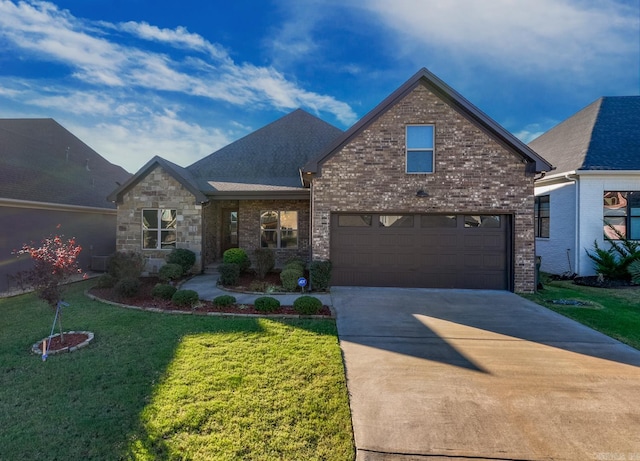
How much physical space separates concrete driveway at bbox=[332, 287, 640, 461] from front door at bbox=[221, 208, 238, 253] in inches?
364

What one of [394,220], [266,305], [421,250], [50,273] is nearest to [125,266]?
[50,273]

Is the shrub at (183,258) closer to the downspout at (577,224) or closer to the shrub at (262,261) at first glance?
the shrub at (262,261)

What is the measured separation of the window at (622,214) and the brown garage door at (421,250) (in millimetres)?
5618

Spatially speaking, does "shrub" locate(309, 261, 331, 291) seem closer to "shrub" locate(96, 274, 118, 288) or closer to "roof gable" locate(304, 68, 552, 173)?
"roof gable" locate(304, 68, 552, 173)

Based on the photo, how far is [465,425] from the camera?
3.12 meters

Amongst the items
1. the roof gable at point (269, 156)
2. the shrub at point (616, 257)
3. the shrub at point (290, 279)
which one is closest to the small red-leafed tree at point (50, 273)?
the shrub at point (290, 279)

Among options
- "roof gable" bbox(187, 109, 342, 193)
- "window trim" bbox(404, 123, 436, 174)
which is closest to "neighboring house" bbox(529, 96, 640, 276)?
"window trim" bbox(404, 123, 436, 174)

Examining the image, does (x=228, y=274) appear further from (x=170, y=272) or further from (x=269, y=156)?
(x=269, y=156)

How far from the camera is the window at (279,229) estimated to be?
42.7 feet

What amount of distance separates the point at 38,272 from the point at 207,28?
10.1m

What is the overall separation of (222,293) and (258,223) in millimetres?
4815

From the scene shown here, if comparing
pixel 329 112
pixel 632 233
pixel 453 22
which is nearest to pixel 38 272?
pixel 453 22

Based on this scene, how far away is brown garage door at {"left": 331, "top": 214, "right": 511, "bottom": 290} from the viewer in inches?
375

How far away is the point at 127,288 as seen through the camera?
26.5 ft
